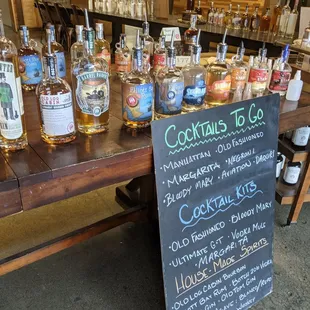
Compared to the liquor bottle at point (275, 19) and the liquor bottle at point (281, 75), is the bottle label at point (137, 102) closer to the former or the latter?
the liquor bottle at point (281, 75)

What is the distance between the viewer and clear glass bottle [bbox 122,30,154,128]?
101 cm

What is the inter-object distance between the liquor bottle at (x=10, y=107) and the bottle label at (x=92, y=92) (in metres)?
0.16

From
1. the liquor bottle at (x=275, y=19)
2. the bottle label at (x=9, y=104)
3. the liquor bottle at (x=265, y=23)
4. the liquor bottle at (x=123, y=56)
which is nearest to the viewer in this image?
the bottle label at (x=9, y=104)

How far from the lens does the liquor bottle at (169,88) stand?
1.05 m

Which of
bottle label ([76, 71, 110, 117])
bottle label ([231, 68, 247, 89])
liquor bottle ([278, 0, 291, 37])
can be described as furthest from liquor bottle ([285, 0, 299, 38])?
bottle label ([76, 71, 110, 117])

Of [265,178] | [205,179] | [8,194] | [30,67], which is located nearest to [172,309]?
[205,179]

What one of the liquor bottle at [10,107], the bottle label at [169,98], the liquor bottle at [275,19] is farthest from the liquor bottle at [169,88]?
the liquor bottle at [275,19]

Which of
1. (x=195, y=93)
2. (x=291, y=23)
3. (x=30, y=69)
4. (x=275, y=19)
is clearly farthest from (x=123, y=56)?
(x=275, y=19)

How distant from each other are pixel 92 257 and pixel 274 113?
3.74ft

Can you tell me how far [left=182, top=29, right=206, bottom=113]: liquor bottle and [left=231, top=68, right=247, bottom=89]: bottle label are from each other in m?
0.19

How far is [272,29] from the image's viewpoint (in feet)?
10.5

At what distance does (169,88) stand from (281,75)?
54cm

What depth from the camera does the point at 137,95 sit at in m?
1.01

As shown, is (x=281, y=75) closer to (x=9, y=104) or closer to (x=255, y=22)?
(x=9, y=104)
